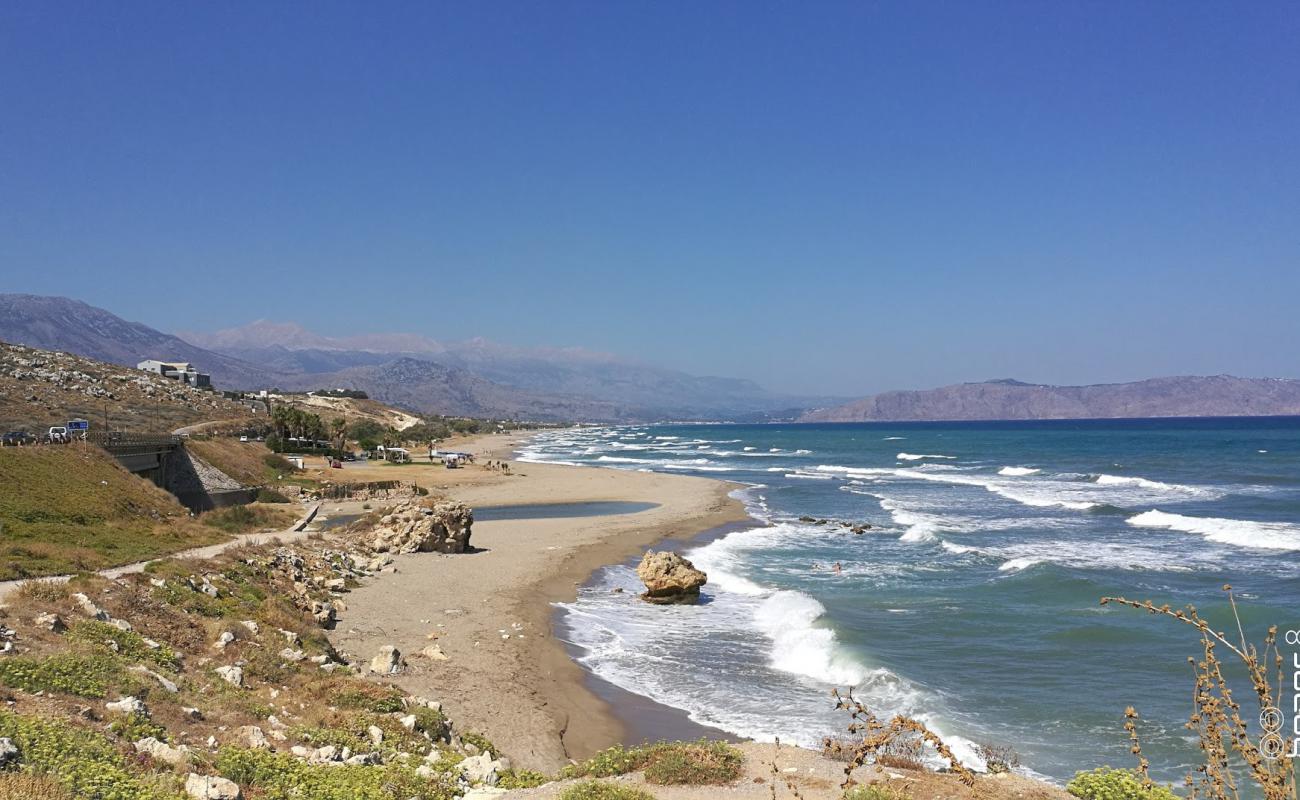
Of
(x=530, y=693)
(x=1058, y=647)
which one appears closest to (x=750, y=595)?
(x=1058, y=647)

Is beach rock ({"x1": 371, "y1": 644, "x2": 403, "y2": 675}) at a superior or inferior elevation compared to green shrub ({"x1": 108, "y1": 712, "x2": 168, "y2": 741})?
inferior

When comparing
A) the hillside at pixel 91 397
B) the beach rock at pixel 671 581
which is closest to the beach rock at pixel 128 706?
the beach rock at pixel 671 581

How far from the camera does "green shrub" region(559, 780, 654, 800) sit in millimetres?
8156

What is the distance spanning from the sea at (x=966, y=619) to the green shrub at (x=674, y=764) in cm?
397

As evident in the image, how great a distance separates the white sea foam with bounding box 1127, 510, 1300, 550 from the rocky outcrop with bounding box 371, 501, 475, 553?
30.1 m

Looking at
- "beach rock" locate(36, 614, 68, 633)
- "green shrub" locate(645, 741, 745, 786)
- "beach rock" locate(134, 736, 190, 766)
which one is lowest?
"green shrub" locate(645, 741, 745, 786)

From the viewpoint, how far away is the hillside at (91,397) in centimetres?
5116

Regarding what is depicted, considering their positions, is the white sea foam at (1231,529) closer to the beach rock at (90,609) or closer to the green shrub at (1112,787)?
the green shrub at (1112,787)

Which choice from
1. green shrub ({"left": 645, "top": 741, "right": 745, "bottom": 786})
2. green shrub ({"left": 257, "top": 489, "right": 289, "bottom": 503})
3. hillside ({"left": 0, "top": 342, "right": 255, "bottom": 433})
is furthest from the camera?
hillside ({"left": 0, "top": 342, "right": 255, "bottom": 433})

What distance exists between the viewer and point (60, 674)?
9648mm

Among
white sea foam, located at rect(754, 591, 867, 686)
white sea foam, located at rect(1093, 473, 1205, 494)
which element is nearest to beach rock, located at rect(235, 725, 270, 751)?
white sea foam, located at rect(754, 591, 867, 686)

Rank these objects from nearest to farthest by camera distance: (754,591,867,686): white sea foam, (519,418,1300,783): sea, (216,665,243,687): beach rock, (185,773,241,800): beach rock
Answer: (185,773,241,800): beach rock < (216,665,243,687): beach rock < (519,418,1300,783): sea < (754,591,867,686): white sea foam

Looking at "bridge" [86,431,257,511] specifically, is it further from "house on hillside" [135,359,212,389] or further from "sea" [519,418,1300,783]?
"house on hillside" [135,359,212,389]

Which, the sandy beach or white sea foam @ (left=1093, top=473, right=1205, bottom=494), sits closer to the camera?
the sandy beach
